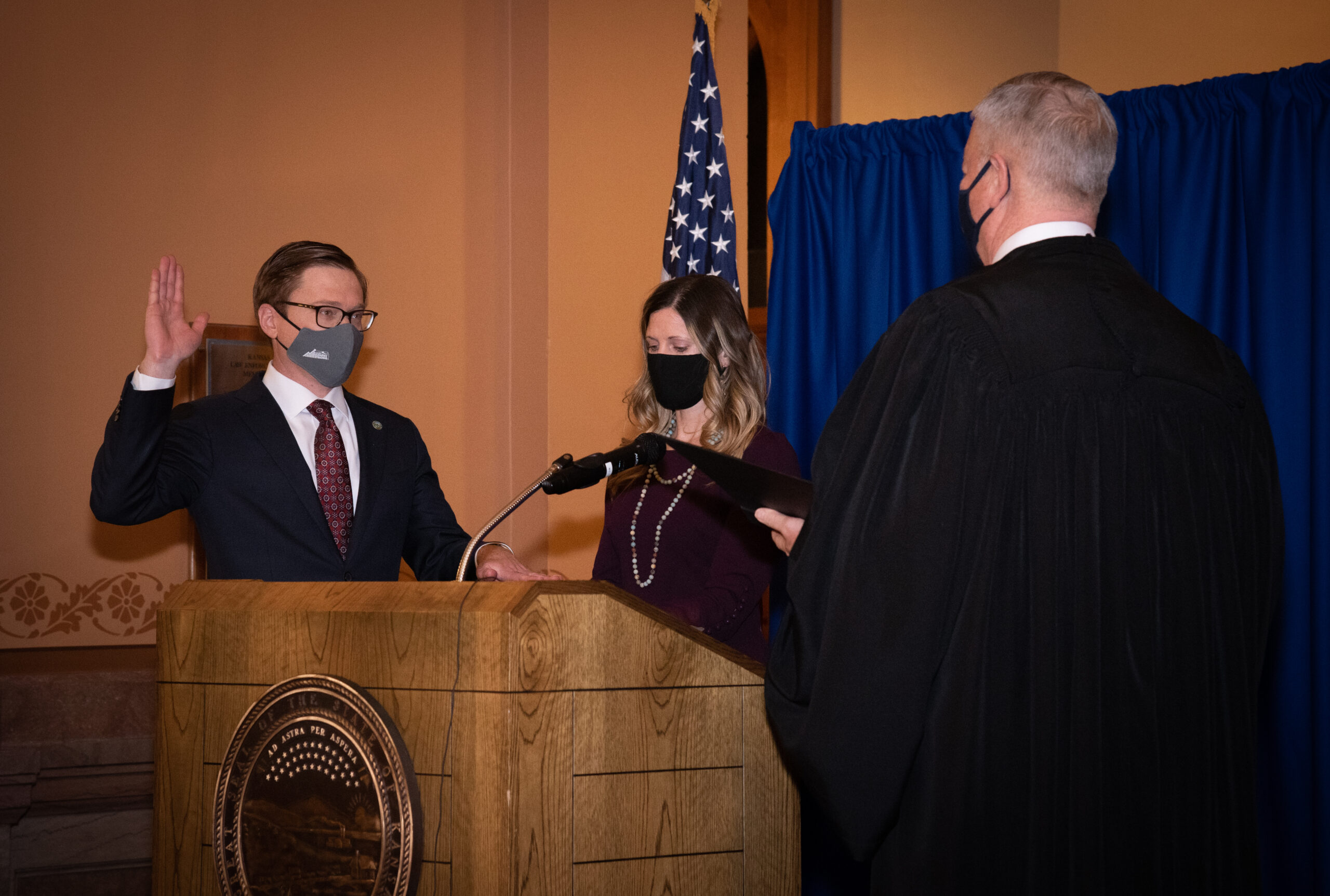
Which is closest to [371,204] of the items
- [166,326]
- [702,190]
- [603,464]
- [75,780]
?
[702,190]

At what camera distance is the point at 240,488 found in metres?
2.44

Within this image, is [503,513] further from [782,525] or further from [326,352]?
[326,352]

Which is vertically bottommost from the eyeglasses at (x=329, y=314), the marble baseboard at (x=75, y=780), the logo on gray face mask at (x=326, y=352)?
the marble baseboard at (x=75, y=780)

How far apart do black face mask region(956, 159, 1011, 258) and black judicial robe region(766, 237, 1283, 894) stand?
21cm

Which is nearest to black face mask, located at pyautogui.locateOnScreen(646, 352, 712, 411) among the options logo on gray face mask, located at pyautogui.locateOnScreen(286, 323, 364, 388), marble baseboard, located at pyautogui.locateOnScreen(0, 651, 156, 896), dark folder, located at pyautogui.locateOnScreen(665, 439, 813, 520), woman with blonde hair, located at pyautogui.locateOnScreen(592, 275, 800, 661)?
woman with blonde hair, located at pyautogui.locateOnScreen(592, 275, 800, 661)

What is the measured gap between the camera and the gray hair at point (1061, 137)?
5.30 ft

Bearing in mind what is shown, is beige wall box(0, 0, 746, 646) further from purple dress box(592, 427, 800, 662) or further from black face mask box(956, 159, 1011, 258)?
black face mask box(956, 159, 1011, 258)

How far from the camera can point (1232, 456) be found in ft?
5.11

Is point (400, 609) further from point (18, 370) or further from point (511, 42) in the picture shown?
point (511, 42)

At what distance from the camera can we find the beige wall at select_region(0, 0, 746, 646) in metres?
3.88

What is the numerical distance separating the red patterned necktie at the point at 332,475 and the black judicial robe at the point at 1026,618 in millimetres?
1340

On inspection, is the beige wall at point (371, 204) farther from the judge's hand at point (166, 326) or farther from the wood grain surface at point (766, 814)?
the wood grain surface at point (766, 814)

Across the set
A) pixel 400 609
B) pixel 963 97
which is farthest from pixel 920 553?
pixel 963 97

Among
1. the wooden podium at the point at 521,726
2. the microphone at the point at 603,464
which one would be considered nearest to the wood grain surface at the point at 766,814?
the wooden podium at the point at 521,726
